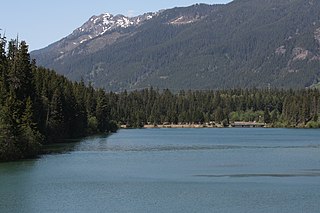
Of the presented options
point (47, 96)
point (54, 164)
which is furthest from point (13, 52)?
point (54, 164)

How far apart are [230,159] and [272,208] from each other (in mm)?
46768

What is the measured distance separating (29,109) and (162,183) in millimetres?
37970

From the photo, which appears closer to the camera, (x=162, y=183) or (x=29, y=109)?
(x=162, y=183)

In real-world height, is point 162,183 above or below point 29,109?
below

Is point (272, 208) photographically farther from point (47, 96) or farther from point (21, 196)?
point (47, 96)

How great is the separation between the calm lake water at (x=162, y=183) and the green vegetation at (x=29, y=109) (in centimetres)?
349

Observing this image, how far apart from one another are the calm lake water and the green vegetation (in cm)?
349

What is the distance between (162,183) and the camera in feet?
241

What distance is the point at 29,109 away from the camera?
105312 millimetres

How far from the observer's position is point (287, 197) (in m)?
63.9

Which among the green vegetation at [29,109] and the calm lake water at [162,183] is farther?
→ the green vegetation at [29,109]

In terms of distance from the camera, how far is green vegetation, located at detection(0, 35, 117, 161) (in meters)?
93.8

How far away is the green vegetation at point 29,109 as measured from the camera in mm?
93750

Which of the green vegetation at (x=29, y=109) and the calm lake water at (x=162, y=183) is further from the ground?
the green vegetation at (x=29, y=109)
